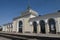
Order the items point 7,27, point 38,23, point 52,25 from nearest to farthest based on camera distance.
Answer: point 52,25, point 38,23, point 7,27

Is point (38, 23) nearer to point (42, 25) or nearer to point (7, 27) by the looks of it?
point (42, 25)

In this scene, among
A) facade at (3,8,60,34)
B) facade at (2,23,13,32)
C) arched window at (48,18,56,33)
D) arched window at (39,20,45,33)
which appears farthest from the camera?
facade at (2,23,13,32)

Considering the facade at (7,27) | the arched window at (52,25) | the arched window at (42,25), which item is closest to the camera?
the arched window at (52,25)

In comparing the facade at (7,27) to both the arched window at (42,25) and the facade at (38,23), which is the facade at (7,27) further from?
the arched window at (42,25)

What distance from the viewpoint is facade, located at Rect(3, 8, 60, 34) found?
72.1 feet

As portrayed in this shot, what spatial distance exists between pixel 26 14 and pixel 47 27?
31.5 ft

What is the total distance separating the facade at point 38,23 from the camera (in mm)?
21981

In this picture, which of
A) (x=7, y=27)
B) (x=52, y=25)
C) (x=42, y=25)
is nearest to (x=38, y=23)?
(x=42, y=25)

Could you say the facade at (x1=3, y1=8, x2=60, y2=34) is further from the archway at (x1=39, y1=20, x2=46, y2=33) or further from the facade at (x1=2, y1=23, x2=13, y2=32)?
the facade at (x1=2, y1=23, x2=13, y2=32)

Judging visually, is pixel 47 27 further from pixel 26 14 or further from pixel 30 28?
pixel 26 14

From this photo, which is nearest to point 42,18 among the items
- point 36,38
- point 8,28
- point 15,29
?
point 15,29

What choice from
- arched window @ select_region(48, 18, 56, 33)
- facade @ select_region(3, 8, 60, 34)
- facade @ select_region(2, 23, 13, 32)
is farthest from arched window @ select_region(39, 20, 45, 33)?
facade @ select_region(2, 23, 13, 32)

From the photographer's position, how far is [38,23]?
2500 cm

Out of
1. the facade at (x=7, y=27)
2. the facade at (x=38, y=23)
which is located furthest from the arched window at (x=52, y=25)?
the facade at (x=7, y=27)
